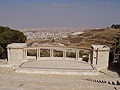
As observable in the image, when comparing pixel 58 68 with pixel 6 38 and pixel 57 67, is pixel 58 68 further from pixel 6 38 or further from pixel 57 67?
pixel 6 38

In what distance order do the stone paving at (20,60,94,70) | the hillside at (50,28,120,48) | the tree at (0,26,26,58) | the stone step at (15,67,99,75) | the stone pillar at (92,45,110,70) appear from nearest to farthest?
the stone step at (15,67,99,75), the stone paving at (20,60,94,70), the stone pillar at (92,45,110,70), the tree at (0,26,26,58), the hillside at (50,28,120,48)

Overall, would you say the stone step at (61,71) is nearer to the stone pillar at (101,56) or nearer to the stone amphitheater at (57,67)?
the stone amphitheater at (57,67)

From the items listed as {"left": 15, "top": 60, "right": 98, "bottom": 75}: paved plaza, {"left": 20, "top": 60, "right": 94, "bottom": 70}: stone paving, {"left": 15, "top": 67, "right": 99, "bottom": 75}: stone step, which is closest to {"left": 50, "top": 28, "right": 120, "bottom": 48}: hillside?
{"left": 20, "top": 60, "right": 94, "bottom": 70}: stone paving

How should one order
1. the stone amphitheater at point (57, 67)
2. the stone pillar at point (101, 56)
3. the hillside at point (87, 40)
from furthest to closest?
the hillside at point (87, 40) → the stone pillar at point (101, 56) → the stone amphitheater at point (57, 67)

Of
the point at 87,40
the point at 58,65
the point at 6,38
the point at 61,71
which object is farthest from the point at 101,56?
the point at 87,40

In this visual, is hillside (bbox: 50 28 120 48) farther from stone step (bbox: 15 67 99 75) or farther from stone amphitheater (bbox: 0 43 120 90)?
stone step (bbox: 15 67 99 75)

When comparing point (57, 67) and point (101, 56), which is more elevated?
point (101, 56)

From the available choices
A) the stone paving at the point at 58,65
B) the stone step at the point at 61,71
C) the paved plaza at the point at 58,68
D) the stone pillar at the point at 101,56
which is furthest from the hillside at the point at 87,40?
the stone step at the point at 61,71

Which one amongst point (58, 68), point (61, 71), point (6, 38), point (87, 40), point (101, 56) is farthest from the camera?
point (87, 40)

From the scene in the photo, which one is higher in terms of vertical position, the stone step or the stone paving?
the stone paving

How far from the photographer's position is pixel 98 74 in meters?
21.2

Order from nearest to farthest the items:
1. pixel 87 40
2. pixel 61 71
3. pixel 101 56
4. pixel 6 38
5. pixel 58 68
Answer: pixel 61 71
pixel 58 68
pixel 101 56
pixel 6 38
pixel 87 40

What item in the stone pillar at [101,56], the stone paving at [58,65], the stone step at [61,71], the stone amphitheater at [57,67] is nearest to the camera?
the stone amphitheater at [57,67]

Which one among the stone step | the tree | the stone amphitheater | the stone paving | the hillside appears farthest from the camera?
the hillside
